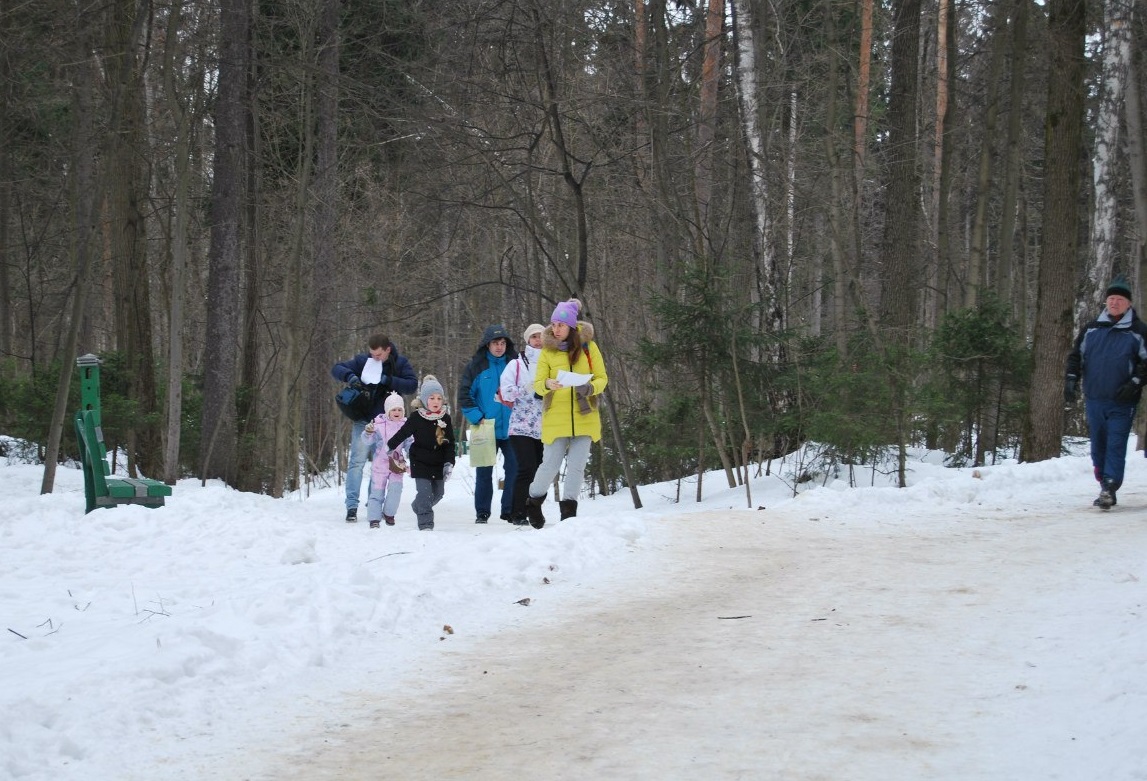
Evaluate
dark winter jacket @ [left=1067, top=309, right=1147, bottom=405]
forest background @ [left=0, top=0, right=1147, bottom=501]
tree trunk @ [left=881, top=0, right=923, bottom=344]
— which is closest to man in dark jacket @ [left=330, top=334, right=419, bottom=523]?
forest background @ [left=0, top=0, right=1147, bottom=501]

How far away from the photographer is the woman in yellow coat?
10203mm

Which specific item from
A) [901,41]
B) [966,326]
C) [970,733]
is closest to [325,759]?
[970,733]

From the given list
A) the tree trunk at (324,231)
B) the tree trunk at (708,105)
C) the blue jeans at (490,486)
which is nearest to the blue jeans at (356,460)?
the blue jeans at (490,486)

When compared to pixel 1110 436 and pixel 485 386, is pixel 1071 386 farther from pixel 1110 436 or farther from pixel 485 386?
pixel 485 386

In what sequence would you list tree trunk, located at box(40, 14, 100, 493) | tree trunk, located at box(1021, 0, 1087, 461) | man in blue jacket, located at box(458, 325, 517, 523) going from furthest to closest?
tree trunk, located at box(1021, 0, 1087, 461), tree trunk, located at box(40, 14, 100, 493), man in blue jacket, located at box(458, 325, 517, 523)

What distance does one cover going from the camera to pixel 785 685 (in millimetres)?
5000

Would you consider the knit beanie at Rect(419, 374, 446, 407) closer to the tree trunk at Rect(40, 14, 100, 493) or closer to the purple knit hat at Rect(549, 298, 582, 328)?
the purple knit hat at Rect(549, 298, 582, 328)

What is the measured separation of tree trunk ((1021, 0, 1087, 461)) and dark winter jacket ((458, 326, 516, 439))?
6.89m

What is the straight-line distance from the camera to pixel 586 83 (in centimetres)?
1870

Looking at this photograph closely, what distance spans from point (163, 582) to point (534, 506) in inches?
135

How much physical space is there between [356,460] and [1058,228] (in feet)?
29.6

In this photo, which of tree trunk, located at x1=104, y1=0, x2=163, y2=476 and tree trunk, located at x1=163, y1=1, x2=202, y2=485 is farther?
tree trunk, located at x1=104, y1=0, x2=163, y2=476

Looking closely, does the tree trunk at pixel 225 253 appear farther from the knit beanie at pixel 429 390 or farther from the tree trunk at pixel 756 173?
the tree trunk at pixel 756 173

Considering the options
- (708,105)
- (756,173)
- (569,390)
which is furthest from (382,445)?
(708,105)
